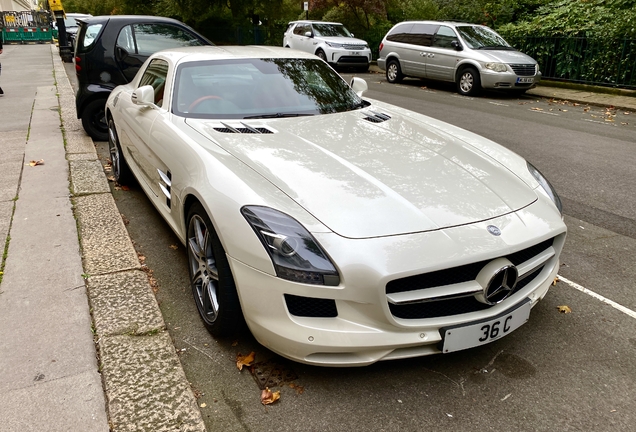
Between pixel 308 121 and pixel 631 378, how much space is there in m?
2.52

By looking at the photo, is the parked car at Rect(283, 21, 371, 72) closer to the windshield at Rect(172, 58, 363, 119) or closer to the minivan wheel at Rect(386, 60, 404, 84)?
the minivan wheel at Rect(386, 60, 404, 84)

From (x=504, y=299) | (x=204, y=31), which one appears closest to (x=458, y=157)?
(x=504, y=299)

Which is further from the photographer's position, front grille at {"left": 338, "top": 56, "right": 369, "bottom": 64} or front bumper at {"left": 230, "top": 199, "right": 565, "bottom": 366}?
front grille at {"left": 338, "top": 56, "right": 369, "bottom": 64}

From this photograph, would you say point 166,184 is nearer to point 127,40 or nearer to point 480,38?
point 127,40

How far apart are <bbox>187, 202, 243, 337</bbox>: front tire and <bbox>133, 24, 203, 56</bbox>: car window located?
18.9 feet

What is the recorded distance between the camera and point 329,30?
19516 mm

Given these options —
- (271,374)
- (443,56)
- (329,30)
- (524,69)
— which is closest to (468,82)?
(443,56)

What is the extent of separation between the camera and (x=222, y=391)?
252 centimetres

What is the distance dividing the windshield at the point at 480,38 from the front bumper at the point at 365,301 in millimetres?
12200

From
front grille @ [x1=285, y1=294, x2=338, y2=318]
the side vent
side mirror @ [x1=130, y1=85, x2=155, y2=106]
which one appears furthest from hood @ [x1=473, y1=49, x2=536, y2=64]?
front grille @ [x1=285, y1=294, x2=338, y2=318]

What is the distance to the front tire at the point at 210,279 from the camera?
2.67m

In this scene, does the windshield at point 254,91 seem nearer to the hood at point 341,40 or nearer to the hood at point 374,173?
the hood at point 374,173

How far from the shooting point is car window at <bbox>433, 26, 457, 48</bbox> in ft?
45.0

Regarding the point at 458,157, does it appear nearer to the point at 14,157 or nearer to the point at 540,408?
the point at 540,408
